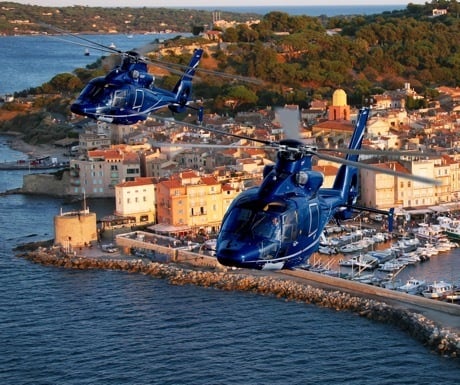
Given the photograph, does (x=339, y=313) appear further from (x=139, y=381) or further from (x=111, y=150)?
(x=111, y=150)

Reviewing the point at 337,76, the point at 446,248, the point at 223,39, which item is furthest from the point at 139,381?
the point at 223,39

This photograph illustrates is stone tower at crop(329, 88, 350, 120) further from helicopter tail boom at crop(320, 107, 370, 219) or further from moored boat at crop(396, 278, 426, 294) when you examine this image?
helicopter tail boom at crop(320, 107, 370, 219)

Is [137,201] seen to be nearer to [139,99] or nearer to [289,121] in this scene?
[139,99]

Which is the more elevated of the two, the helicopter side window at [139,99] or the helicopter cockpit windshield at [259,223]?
the helicopter side window at [139,99]

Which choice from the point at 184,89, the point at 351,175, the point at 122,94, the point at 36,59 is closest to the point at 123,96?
the point at 122,94

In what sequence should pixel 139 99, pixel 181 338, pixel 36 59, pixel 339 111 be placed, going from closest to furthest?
pixel 139 99, pixel 181 338, pixel 339 111, pixel 36 59

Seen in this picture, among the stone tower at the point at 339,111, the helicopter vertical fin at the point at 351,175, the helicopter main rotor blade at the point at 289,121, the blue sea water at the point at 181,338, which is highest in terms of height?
the helicopter main rotor blade at the point at 289,121

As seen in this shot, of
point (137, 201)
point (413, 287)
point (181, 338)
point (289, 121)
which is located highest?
point (289, 121)

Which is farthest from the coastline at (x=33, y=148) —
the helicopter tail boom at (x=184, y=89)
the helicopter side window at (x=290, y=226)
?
the helicopter side window at (x=290, y=226)

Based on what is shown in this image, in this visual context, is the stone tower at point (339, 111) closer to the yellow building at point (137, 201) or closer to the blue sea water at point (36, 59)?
the yellow building at point (137, 201)
